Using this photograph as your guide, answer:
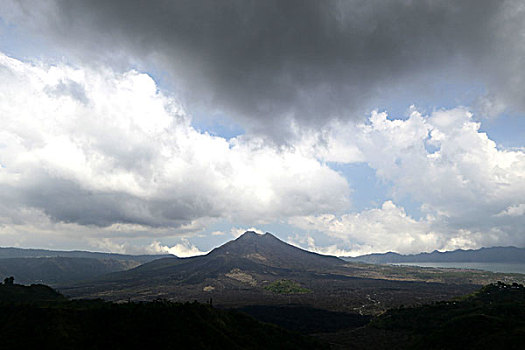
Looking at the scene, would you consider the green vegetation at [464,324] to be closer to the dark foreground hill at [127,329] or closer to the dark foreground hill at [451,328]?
the dark foreground hill at [451,328]

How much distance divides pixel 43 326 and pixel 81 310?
9.78 meters

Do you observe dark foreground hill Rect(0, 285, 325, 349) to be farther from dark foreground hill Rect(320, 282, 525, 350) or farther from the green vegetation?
the green vegetation

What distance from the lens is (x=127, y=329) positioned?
2613 inches

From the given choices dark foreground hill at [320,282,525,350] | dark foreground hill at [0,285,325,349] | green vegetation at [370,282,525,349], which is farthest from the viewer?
dark foreground hill at [320,282,525,350]

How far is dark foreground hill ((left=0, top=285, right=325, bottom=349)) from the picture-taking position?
6125cm

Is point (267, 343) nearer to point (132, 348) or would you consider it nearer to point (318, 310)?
point (132, 348)

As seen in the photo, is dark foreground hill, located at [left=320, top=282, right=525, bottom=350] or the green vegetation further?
dark foreground hill, located at [left=320, top=282, right=525, bottom=350]

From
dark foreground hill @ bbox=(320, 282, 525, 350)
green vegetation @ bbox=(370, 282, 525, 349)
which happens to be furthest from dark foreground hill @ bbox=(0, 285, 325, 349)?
green vegetation @ bbox=(370, 282, 525, 349)

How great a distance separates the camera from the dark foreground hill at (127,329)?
2411 inches

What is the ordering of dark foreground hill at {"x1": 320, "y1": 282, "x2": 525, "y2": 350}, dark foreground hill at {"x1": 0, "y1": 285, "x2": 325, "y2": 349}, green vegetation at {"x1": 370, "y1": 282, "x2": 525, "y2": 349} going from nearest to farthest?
dark foreground hill at {"x1": 0, "y1": 285, "x2": 325, "y2": 349}
green vegetation at {"x1": 370, "y1": 282, "x2": 525, "y2": 349}
dark foreground hill at {"x1": 320, "y1": 282, "x2": 525, "y2": 350}

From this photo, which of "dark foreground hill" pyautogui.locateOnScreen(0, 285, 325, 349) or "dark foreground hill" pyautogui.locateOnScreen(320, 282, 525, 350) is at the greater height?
"dark foreground hill" pyautogui.locateOnScreen(0, 285, 325, 349)

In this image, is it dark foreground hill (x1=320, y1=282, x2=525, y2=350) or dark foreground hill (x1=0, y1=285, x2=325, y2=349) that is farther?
dark foreground hill (x1=320, y1=282, x2=525, y2=350)

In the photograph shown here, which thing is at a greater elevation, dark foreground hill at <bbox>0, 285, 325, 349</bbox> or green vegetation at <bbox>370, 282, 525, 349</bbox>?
dark foreground hill at <bbox>0, 285, 325, 349</bbox>

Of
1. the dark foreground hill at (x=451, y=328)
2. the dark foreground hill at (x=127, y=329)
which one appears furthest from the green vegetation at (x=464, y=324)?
the dark foreground hill at (x=127, y=329)
